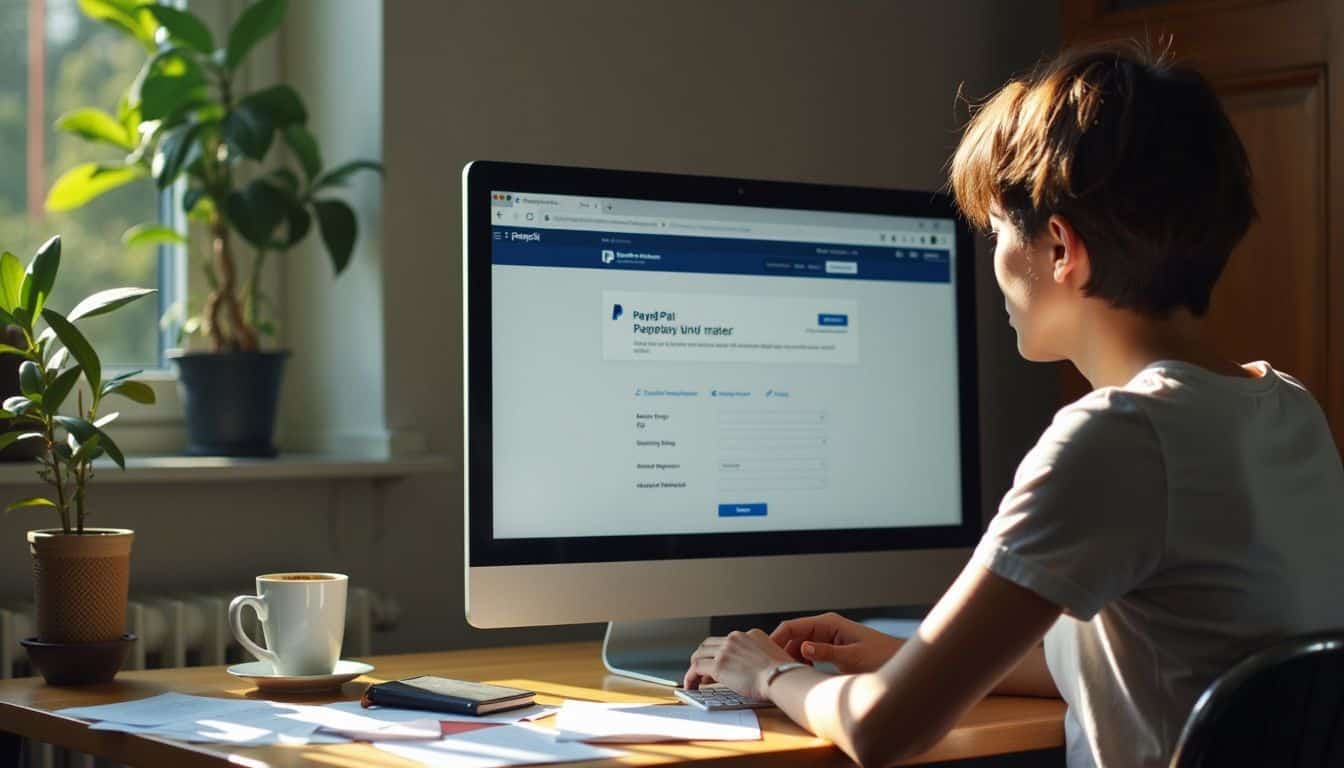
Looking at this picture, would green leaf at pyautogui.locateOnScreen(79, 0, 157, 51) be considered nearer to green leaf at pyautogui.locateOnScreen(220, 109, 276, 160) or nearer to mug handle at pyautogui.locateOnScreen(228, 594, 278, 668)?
green leaf at pyautogui.locateOnScreen(220, 109, 276, 160)

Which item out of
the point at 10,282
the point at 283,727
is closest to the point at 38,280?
the point at 10,282

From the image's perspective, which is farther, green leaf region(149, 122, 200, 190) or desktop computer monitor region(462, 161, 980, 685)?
green leaf region(149, 122, 200, 190)

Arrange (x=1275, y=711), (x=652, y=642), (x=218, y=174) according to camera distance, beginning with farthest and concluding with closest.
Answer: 1. (x=218, y=174)
2. (x=652, y=642)
3. (x=1275, y=711)

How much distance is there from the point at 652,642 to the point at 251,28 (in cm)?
99

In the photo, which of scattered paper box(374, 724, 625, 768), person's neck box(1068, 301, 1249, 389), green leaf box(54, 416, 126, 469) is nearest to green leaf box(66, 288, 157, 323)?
green leaf box(54, 416, 126, 469)

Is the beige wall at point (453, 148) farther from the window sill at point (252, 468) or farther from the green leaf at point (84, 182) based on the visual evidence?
the green leaf at point (84, 182)

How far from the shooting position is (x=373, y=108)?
199cm

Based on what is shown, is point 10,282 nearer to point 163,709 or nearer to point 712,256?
point 163,709

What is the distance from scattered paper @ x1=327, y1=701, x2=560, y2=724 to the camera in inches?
46.9

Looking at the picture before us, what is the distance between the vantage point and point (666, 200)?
1.46m

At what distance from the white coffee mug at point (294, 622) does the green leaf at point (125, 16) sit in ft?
3.07

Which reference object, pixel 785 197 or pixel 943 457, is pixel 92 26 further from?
pixel 943 457

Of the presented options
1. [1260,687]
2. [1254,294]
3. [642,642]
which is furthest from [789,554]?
[1254,294]

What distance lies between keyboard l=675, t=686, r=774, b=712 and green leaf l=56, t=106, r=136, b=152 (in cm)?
114
